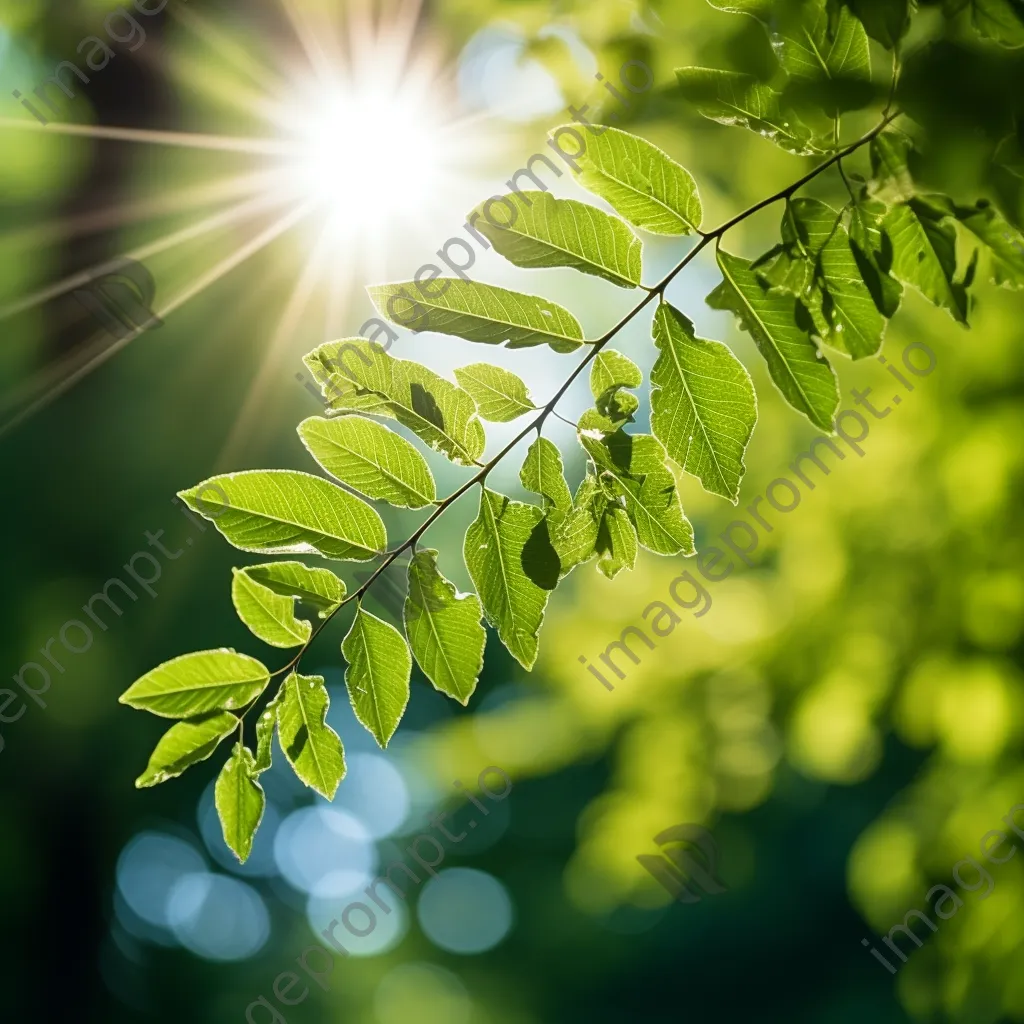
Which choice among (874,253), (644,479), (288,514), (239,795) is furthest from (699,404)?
(239,795)

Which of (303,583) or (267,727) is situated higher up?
(303,583)

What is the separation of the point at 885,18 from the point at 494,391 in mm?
566

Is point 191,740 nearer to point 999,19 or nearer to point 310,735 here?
point 310,735

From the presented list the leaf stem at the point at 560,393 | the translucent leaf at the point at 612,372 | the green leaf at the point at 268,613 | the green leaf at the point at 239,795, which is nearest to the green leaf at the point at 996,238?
the leaf stem at the point at 560,393

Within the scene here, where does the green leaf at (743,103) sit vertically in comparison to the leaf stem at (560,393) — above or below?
above

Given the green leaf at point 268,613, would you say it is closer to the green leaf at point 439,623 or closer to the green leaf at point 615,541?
the green leaf at point 439,623

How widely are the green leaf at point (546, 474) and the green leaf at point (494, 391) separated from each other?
0.17 feet

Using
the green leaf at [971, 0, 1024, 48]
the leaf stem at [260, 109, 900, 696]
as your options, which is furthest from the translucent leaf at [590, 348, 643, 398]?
the green leaf at [971, 0, 1024, 48]

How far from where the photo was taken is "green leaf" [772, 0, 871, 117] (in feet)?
3.01

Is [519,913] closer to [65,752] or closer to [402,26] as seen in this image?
[65,752]

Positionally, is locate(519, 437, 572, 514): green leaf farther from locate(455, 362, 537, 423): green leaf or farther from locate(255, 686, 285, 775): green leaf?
locate(255, 686, 285, 775): green leaf

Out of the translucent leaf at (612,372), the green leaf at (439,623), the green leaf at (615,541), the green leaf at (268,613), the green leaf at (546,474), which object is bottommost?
the green leaf at (615,541)

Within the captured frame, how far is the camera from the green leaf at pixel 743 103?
97 centimetres

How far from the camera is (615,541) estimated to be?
1099 millimetres
